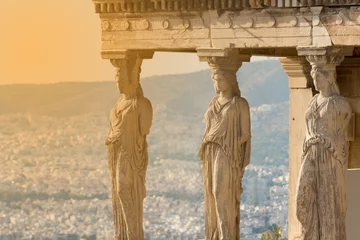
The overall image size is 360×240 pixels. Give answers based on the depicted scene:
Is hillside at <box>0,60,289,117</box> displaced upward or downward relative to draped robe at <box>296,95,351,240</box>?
upward

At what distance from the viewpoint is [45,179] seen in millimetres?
28812

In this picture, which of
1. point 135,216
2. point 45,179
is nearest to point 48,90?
point 45,179

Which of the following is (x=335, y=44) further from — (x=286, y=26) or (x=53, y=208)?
(x=53, y=208)

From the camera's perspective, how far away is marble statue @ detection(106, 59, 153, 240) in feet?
73.6

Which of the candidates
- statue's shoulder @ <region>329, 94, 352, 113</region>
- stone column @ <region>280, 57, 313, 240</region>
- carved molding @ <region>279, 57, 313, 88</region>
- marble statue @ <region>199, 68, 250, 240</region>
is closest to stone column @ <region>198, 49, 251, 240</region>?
marble statue @ <region>199, 68, 250, 240</region>

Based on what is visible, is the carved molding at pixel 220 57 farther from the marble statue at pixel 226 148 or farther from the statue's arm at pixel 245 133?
the statue's arm at pixel 245 133

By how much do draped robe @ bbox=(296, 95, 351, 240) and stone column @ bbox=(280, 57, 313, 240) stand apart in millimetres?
3189

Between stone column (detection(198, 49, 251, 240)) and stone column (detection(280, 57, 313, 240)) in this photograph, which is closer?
stone column (detection(198, 49, 251, 240))

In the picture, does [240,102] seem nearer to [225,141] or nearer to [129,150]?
[225,141]

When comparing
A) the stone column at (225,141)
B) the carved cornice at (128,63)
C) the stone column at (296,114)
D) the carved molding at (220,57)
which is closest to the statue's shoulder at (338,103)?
the stone column at (225,141)

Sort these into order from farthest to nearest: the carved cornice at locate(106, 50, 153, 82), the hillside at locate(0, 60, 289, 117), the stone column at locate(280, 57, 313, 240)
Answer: the hillside at locate(0, 60, 289, 117) → the stone column at locate(280, 57, 313, 240) → the carved cornice at locate(106, 50, 153, 82)

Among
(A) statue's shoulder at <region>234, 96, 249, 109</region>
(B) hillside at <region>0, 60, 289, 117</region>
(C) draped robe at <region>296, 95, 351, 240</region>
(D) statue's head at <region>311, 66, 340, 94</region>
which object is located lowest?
(C) draped robe at <region>296, 95, 351, 240</region>

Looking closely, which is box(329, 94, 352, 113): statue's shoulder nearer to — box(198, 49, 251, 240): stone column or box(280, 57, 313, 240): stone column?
box(198, 49, 251, 240): stone column

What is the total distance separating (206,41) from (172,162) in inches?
295
